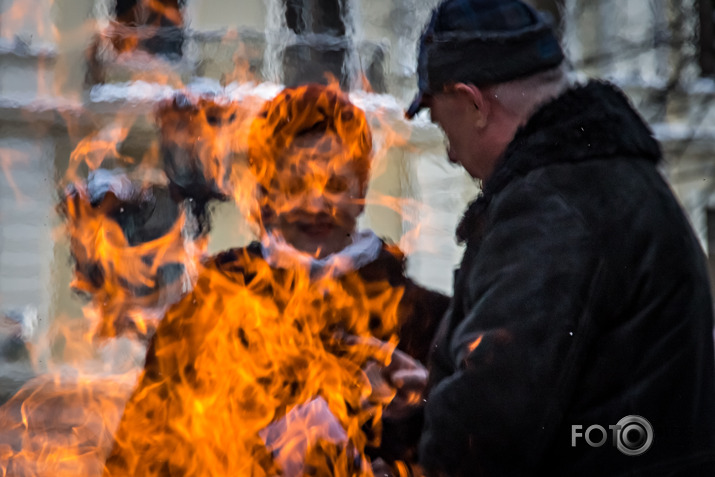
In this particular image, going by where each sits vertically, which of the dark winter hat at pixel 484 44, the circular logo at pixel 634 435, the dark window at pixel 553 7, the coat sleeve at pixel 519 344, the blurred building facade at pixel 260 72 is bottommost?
the blurred building facade at pixel 260 72

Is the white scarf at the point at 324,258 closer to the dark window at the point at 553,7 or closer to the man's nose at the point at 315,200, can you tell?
the man's nose at the point at 315,200

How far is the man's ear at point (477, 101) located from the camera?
5.83 ft

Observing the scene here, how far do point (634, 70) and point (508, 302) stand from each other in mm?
8102

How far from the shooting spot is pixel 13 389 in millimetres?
7332

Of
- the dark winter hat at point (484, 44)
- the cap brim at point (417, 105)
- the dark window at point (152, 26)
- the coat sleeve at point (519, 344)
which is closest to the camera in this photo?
the coat sleeve at point (519, 344)

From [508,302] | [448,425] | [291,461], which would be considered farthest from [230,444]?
[508,302]

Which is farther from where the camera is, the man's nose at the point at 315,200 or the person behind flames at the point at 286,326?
the man's nose at the point at 315,200

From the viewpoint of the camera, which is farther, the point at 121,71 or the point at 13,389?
the point at 121,71

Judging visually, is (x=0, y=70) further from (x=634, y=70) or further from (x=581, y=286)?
(x=581, y=286)

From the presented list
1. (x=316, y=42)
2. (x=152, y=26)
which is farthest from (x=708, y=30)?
(x=152, y=26)

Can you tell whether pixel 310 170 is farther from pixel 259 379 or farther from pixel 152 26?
pixel 152 26

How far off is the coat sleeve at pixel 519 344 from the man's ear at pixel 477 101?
1.02ft

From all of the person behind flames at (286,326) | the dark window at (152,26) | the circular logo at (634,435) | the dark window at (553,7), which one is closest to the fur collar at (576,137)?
the circular logo at (634,435)

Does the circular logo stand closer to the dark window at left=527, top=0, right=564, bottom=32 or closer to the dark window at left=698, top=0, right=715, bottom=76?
the dark window at left=698, top=0, right=715, bottom=76
